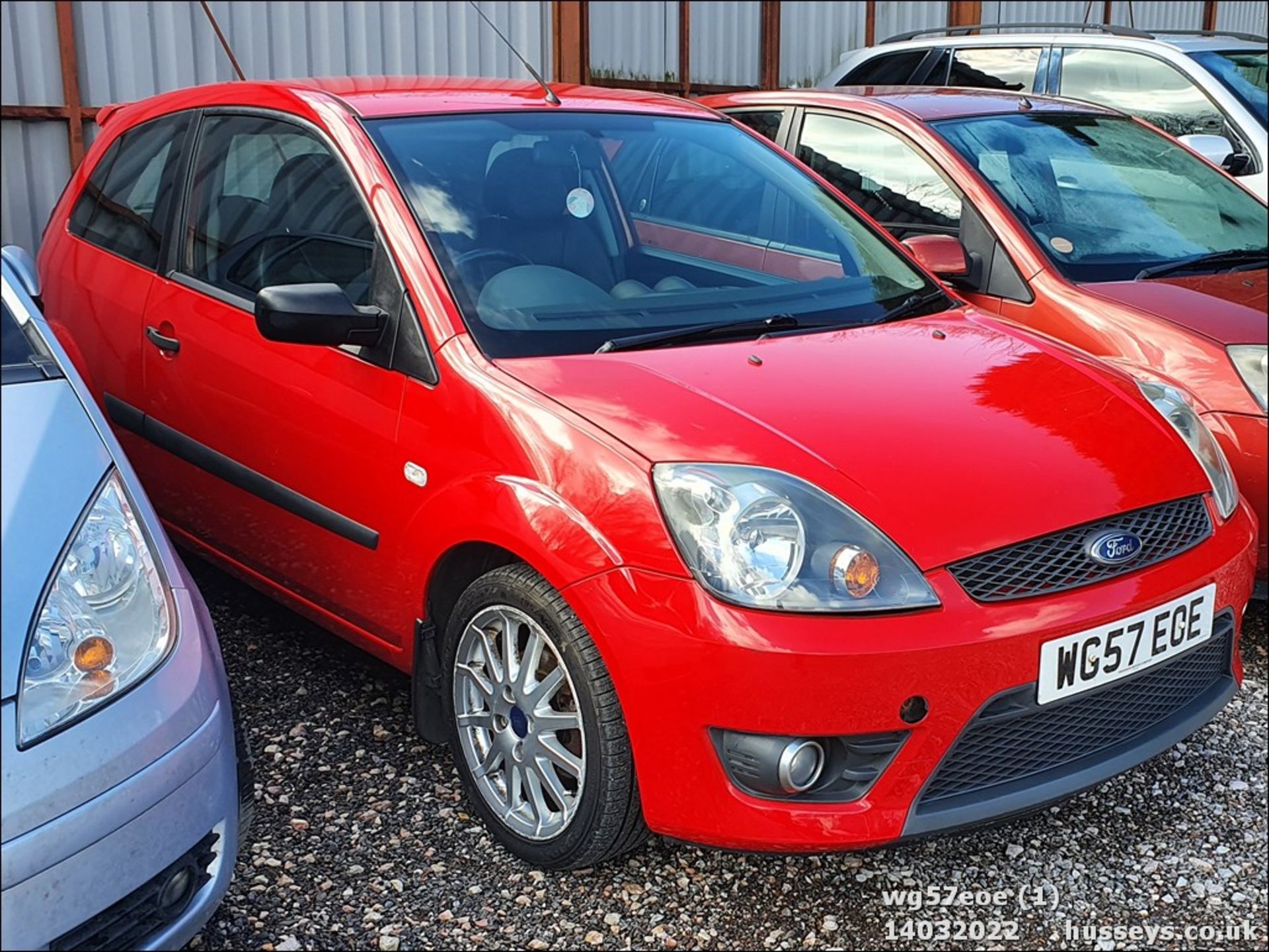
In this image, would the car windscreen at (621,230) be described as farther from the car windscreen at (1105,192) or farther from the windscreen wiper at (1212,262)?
the windscreen wiper at (1212,262)

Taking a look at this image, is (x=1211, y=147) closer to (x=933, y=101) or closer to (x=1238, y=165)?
(x=1238, y=165)

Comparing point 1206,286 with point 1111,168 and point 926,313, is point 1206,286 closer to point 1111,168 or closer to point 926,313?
point 1111,168

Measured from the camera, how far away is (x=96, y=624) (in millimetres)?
2006

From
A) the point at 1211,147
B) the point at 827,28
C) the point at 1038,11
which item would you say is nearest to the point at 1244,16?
the point at 1038,11

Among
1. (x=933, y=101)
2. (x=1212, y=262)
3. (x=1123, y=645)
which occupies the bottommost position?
(x=1123, y=645)

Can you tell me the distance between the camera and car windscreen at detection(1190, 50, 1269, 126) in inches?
243

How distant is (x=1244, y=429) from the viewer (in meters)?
3.61

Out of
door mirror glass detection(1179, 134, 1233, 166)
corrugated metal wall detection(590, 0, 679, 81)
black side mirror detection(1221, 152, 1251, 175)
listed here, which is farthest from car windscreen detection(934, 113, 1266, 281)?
corrugated metal wall detection(590, 0, 679, 81)

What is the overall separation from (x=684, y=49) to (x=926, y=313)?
7.26m

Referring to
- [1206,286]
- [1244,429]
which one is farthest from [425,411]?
[1206,286]

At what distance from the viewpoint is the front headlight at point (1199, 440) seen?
2.87 metres

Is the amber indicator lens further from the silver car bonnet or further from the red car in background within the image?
the red car in background

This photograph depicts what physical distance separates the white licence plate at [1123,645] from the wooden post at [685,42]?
803 cm

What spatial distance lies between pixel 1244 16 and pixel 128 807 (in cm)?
1616
